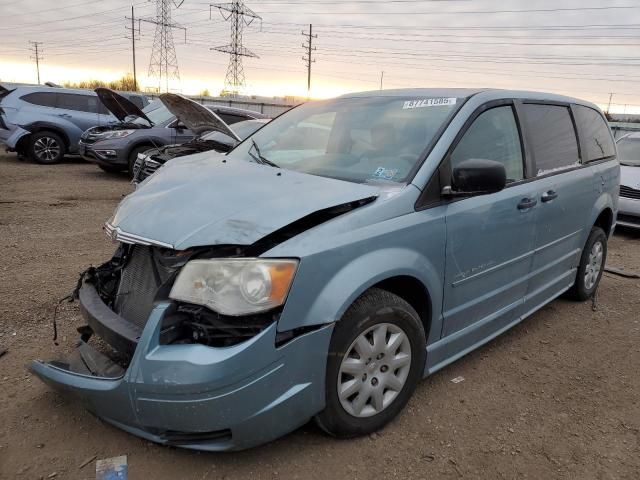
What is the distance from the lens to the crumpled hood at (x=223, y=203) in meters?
2.21

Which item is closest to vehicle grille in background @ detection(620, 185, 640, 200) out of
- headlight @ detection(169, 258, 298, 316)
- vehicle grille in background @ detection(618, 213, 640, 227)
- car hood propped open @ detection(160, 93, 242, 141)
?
vehicle grille in background @ detection(618, 213, 640, 227)

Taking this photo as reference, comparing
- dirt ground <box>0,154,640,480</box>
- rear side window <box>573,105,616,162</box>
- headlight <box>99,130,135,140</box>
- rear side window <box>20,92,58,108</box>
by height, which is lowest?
dirt ground <box>0,154,640,480</box>

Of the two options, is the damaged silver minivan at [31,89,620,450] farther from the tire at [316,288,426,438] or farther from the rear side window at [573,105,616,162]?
the rear side window at [573,105,616,162]

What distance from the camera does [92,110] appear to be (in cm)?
1317

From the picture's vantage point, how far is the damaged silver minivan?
2.08 m

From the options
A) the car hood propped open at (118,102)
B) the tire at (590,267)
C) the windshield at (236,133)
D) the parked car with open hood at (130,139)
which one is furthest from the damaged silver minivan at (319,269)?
the parked car with open hood at (130,139)

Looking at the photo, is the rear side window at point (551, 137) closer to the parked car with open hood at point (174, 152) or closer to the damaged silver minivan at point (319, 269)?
the damaged silver minivan at point (319, 269)

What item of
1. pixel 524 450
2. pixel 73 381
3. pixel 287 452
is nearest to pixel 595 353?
pixel 524 450

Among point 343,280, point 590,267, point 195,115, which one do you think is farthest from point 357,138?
point 195,115

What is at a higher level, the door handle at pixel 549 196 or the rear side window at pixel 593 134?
the rear side window at pixel 593 134

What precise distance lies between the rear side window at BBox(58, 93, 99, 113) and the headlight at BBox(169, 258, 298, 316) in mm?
12636

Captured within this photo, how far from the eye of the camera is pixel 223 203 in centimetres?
244

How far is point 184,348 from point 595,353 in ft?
10.1

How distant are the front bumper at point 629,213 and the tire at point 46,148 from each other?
39.8 ft
